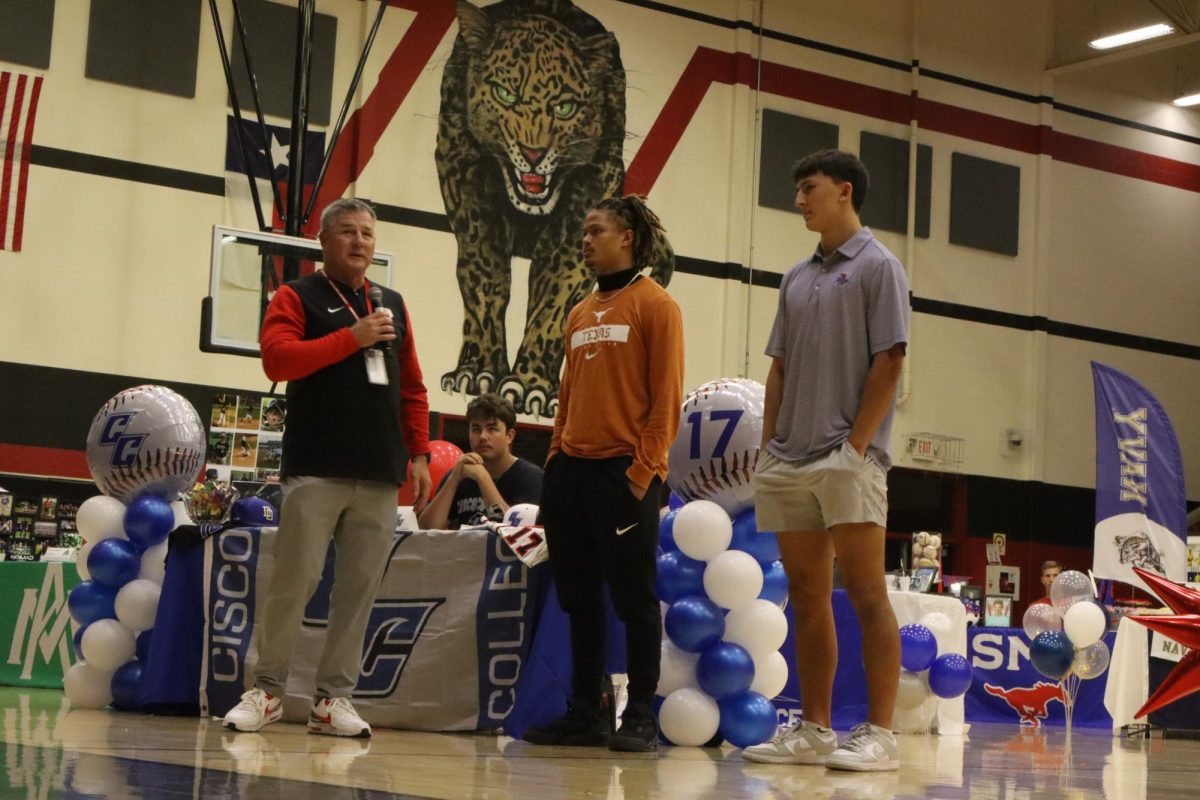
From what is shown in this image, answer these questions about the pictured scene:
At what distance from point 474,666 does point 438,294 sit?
8.93 metres

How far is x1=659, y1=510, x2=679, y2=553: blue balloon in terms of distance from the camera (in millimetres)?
5000

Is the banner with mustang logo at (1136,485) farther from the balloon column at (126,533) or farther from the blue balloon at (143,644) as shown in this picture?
the blue balloon at (143,644)

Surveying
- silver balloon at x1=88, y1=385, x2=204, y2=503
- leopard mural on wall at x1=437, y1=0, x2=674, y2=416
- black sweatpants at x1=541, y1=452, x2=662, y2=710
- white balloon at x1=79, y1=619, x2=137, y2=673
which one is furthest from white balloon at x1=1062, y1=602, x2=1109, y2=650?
leopard mural on wall at x1=437, y1=0, x2=674, y2=416

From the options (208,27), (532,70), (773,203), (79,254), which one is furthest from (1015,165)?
(79,254)

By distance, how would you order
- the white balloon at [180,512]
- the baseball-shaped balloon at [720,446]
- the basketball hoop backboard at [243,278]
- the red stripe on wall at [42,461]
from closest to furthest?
the baseball-shaped balloon at [720,446], the white balloon at [180,512], the basketball hoop backboard at [243,278], the red stripe on wall at [42,461]

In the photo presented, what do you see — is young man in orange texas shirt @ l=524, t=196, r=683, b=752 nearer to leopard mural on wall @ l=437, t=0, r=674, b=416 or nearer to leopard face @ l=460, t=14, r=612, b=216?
leopard mural on wall @ l=437, t=0, r=674, b=416

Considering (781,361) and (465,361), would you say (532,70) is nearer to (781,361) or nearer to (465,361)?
(465,361)

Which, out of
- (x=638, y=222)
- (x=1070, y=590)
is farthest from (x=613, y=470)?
(x=1070, y=590)

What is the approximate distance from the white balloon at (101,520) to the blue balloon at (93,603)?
0.22 meters

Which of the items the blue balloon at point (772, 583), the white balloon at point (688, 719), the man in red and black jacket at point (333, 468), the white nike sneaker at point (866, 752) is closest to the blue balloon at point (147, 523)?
the man in red and black jacket at point (333, 468)

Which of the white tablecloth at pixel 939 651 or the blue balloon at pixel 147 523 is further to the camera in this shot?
the white tablecloth at pixel 939 651

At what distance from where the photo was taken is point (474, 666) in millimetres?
4746

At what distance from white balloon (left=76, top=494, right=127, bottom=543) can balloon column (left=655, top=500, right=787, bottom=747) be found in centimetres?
220

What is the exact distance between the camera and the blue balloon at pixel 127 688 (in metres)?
5.23
